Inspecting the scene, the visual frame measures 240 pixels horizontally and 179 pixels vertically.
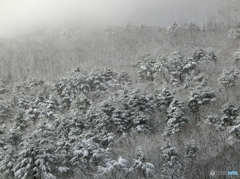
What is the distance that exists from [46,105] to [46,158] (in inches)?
876

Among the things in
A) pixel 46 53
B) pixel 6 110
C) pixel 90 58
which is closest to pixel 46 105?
pixel 6 110

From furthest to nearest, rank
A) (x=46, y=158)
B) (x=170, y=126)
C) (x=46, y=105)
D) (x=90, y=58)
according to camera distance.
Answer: (x=90, y=58)
(x=46, y=105)
(x=170, y=126)
(x=46, y=158)

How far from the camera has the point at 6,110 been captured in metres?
37.3

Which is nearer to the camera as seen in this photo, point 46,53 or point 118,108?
point 118,108

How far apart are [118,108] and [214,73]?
22.9 metres

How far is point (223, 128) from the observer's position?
18.9 m

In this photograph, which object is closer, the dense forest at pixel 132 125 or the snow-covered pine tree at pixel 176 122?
the dense forest at pixel 132 125

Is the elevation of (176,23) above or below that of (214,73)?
above

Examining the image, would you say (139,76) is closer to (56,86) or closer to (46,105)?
(56,86)

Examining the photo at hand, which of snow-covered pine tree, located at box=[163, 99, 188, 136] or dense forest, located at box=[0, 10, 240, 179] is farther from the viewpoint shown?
snow-covered pine tree, located at box=[163, 99, 188, 136]

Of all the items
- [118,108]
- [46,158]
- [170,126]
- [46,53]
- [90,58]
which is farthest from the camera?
[46,53]

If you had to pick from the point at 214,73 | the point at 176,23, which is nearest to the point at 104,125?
the point at 214,73

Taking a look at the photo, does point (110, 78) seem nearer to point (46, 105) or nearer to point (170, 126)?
point (46, 105)

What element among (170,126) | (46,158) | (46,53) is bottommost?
(170,126)
